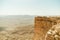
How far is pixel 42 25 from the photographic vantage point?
9.28m

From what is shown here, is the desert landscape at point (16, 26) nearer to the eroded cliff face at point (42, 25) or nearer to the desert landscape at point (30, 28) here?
the desert landscape at point (30, 28)

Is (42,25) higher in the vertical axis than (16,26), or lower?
higher

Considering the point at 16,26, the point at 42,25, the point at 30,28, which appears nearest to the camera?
the point at 42,25

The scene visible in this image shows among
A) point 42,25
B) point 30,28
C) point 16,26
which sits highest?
point 42,25

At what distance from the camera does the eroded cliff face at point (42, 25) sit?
8.77m

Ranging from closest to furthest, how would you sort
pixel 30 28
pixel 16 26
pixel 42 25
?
pixel 42 25 → pixel 30 28 → pixel 16 26

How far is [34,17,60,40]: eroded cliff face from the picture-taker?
8.77 metres

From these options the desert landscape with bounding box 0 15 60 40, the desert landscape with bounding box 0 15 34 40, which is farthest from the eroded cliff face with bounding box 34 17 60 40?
the desert landscape with bounding box 0 15 34 40

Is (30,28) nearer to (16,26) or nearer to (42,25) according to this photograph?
(16,26)

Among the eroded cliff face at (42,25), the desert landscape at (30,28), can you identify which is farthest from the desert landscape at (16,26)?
the eroded cliff face at (42,25)

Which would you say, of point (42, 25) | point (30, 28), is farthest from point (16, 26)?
point (42, 25)

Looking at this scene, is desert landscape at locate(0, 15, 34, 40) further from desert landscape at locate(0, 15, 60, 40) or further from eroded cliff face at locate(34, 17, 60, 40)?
eroded cliff face at locate(34, 17, 60, 40)

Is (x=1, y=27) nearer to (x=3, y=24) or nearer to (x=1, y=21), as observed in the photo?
(x=3, y=24)

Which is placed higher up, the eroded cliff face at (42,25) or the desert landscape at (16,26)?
the eroded cliff face at (42,25)
